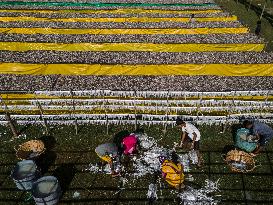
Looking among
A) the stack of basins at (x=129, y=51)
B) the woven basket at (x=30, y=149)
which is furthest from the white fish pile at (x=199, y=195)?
the stack of basins at (x=129, y=51)

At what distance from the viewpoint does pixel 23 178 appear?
14.4m

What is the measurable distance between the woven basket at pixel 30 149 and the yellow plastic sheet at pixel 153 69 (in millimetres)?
7191

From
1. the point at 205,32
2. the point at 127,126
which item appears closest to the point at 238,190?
the point at 127,126

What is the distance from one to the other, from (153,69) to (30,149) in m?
9.76

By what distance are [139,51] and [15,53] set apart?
9597mm

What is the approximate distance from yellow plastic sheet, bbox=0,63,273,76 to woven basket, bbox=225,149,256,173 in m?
7.97

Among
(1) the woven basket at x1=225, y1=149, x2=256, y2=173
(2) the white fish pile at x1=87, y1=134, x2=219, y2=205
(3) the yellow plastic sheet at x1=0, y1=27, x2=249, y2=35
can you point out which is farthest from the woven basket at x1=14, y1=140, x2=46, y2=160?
(3) the yellow plastic sheet at x1=0, y1=27, x2=249, y2=35

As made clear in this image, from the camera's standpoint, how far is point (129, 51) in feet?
85.7

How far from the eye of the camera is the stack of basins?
22.5 metres

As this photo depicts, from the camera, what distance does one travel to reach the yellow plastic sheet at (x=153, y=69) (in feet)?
73.8

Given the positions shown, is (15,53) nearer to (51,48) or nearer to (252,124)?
(51,48)

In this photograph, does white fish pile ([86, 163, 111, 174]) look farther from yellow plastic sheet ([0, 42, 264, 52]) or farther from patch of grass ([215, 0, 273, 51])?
patch of grass ([215, 0, 273, 51])

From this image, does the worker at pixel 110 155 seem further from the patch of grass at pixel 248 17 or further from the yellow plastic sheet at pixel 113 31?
the patch of grass at pixel 248 17

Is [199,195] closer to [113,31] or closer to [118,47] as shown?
[118,47]
